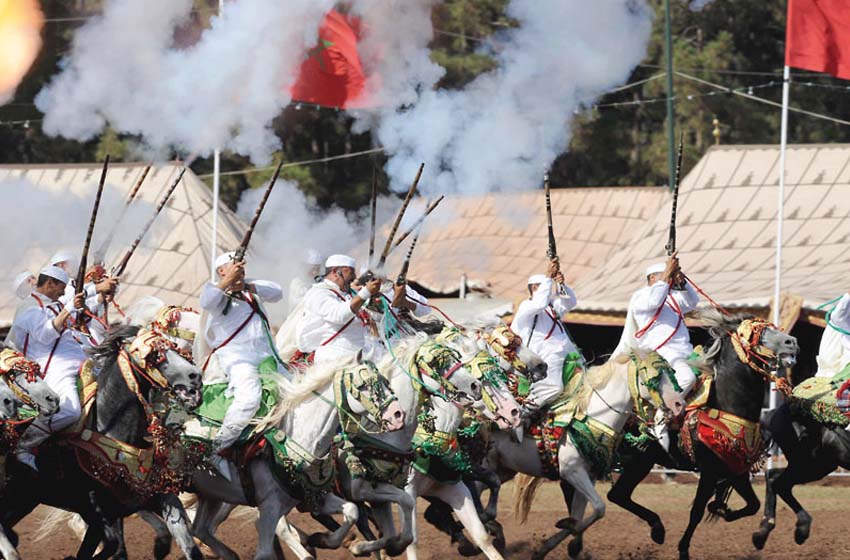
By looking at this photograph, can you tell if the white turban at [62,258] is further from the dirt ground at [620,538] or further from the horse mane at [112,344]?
the dirt ground at [620,538]

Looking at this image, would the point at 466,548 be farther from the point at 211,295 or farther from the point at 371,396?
the point at 211,295

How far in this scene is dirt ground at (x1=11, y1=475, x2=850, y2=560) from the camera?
50.3 ft

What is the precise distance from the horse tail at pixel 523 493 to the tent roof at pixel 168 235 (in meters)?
9.75

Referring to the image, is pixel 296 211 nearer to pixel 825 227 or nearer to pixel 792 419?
pixel 792 419

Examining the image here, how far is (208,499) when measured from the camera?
1281 centimetres

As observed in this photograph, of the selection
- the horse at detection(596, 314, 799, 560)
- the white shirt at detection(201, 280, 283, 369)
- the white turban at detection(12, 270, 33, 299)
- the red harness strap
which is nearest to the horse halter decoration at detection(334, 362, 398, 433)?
the white shirt at detection(201, 280, 283, 369)

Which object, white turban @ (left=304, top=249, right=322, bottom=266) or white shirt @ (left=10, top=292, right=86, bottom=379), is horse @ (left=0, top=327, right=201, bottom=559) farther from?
white turban @ (left=304, top=249, right=322, bottom=266)

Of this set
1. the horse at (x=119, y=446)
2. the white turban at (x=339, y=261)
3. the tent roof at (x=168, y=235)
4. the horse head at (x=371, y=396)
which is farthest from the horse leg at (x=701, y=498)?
the tent roof at (x=168, y=235)

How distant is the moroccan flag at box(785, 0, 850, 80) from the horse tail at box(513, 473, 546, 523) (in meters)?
8.90

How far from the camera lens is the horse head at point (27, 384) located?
1114cm

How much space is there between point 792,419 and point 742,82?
2592 cm

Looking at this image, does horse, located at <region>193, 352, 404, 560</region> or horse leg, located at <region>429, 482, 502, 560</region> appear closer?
horse, located at <region>193, 352, 404, 560</region>

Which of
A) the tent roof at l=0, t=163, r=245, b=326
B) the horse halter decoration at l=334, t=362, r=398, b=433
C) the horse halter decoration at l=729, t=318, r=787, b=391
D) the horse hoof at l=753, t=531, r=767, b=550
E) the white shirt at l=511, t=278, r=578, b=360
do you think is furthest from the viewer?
the tent roof at l=0, t=163, r=245, b=326

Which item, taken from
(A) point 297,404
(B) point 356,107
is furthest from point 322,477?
(B) point 356,107
